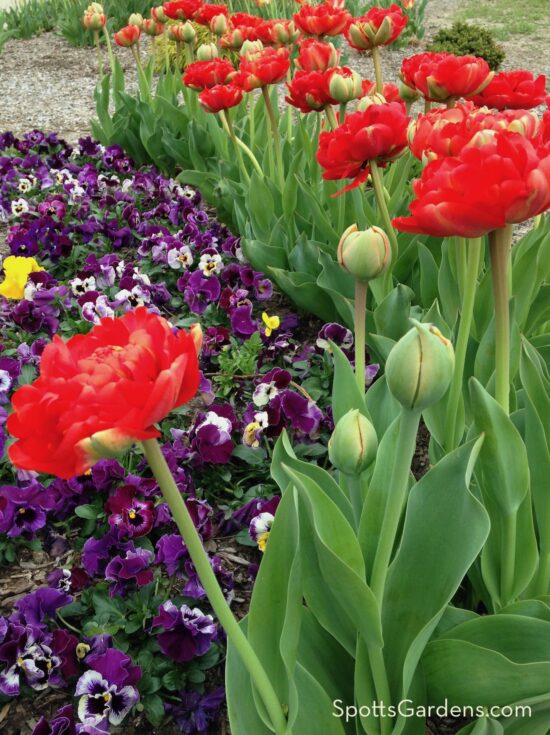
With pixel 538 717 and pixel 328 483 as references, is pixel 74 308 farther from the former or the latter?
pixel 538 717

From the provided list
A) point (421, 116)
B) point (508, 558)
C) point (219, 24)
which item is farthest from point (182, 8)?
point (508, 558)

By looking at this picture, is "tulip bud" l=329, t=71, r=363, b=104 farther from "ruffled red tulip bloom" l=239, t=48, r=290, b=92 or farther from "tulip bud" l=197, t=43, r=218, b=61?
"tulip bud" l=197, t=43, r=218, b=61

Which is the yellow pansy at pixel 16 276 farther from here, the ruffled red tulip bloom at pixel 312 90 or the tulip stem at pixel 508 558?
the tulip stem at pixel 508 558

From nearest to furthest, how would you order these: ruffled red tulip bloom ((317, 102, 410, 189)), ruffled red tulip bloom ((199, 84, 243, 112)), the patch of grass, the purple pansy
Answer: the purple pansy
ruffled red tulip bloom ((317, 102, 410, 189))
ruffled red tulip bloom ((199, 84, 243, 112))
the patch of grass

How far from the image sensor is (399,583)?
1.03m

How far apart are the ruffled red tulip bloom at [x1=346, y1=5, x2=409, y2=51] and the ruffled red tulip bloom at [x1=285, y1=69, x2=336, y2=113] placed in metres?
0.37

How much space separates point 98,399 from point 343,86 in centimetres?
159

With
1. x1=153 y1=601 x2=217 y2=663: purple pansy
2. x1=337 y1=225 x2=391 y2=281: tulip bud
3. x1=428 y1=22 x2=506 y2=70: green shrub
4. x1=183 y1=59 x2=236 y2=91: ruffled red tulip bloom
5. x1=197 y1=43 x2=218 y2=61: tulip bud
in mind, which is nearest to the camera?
x1=337 y1=225 x2=391 y2=281: tulip bud

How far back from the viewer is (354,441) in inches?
38.8

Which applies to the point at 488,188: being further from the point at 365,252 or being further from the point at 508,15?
the point at 508,15

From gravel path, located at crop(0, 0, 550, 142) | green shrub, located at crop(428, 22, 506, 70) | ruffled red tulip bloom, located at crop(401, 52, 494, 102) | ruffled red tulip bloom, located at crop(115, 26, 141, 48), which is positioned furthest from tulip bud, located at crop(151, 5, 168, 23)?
green shrub, located at crop(428, 22, 506, 70)

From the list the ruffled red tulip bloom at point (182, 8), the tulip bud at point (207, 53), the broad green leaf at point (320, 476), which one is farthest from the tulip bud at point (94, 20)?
the broad green leaf at point (320, 476)

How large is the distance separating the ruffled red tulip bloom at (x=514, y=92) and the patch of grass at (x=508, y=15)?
7.04 meters

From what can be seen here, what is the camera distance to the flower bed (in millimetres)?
1364
